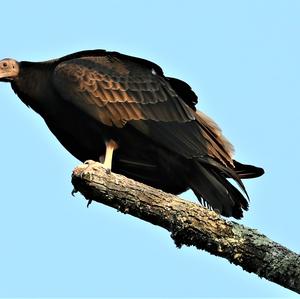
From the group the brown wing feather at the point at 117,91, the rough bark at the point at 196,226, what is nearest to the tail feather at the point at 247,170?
the brown wing feather at the point at 117,91

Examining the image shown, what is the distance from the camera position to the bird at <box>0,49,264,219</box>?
7.09 meters

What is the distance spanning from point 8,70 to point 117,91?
47.3 inches

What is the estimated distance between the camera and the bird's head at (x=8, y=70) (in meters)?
7.95

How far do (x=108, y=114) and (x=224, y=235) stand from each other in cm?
206

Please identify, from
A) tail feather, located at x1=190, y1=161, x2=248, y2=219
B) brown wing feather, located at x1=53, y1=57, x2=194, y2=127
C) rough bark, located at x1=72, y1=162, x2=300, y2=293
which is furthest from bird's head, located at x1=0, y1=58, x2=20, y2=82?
rough bark, located at x1=72, y1=162, x2=300, y2=293

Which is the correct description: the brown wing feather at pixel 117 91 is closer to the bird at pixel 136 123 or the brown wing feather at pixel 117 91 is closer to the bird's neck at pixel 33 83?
the bird at pixel 136 123

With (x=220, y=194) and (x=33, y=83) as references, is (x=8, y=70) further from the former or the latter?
(x=220, y=194)

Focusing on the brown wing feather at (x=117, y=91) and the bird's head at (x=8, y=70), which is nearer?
the brown wing feather at (x=117, y=91)

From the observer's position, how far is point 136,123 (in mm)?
7199

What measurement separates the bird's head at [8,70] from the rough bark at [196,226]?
2.42 m

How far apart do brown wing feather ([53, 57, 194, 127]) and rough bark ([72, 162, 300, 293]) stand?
4.78 feet

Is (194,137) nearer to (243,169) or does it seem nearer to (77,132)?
(243,169)

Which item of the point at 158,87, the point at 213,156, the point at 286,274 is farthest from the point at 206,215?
the point at 158,87

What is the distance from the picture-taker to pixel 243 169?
738 centimetres
